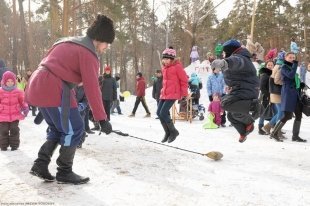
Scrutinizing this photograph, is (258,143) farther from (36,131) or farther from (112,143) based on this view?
(36,131)

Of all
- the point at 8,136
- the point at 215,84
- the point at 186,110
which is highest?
the point at 215,84

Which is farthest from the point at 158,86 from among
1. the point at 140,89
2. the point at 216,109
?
the point at 216,109

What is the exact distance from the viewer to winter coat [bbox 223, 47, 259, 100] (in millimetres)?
5777

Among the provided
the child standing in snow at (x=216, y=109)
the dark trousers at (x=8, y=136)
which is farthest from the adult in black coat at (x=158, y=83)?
the dark trousers at (x=8, y=136)

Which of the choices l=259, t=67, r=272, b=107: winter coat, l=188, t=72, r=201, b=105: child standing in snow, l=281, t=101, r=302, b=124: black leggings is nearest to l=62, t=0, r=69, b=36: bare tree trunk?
l=188, t=72, r=201, b=105: child standing in snow

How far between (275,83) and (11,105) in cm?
533

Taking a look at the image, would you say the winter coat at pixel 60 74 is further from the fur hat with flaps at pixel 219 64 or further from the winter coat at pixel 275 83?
the winter coat at pixel 275 83

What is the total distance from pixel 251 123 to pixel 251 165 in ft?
2.41

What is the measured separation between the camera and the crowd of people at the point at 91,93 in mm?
4141

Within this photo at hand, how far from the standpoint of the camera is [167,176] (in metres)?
4.91

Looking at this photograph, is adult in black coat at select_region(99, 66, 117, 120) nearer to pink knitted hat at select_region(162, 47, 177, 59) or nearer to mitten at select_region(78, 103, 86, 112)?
mitten at select_region(78, 103, 86, 112)

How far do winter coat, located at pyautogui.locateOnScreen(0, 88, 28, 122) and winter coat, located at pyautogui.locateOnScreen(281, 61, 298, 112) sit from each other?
496cm

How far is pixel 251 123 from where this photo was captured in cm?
614

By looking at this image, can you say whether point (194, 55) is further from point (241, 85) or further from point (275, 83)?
point (241, 85)
